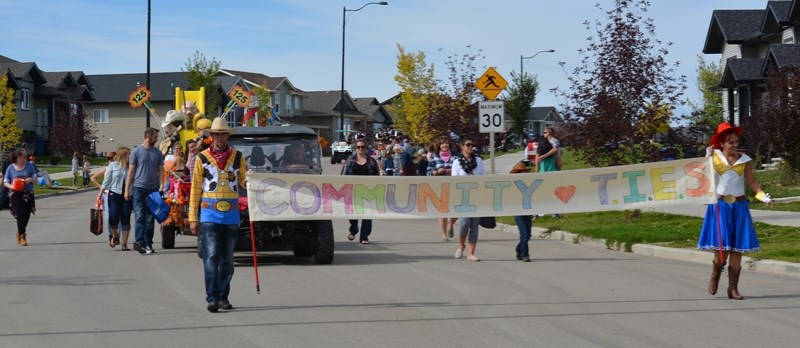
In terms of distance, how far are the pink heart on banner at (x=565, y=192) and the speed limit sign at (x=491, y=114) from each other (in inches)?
363

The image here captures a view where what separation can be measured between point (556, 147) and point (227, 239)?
41.1 feet

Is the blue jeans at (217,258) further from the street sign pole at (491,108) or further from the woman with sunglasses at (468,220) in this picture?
the street sign pole at (491,108)

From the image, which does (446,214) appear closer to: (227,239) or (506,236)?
(227,239)

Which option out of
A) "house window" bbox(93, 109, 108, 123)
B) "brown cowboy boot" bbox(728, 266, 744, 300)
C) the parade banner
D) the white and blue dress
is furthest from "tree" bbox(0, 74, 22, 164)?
"brown cowboy boot" bbox(728, 266, 744, 300)

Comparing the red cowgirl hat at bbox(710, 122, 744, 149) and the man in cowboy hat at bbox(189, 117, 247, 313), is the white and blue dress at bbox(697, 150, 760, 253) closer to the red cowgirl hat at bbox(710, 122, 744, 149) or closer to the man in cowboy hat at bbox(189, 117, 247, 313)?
the red cowgirl hat at bbox(710, 122, 744, 149)

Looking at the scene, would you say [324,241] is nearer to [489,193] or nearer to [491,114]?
[489,193]

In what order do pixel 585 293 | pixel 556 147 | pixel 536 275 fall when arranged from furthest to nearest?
1. pixel 556 147
2. pixel 536 275
3. pixel 585 293

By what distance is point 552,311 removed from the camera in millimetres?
10250

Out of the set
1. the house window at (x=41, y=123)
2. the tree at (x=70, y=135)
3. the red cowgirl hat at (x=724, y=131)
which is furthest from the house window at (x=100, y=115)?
the red cowgirl hat at (x=724, y=131)

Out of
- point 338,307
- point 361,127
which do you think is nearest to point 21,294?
point 338,307

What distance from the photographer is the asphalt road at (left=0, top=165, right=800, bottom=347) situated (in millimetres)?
8891

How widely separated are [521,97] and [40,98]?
34.7 meters

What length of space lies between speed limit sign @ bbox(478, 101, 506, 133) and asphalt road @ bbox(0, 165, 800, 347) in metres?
5.82

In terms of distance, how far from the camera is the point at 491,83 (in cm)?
2286
